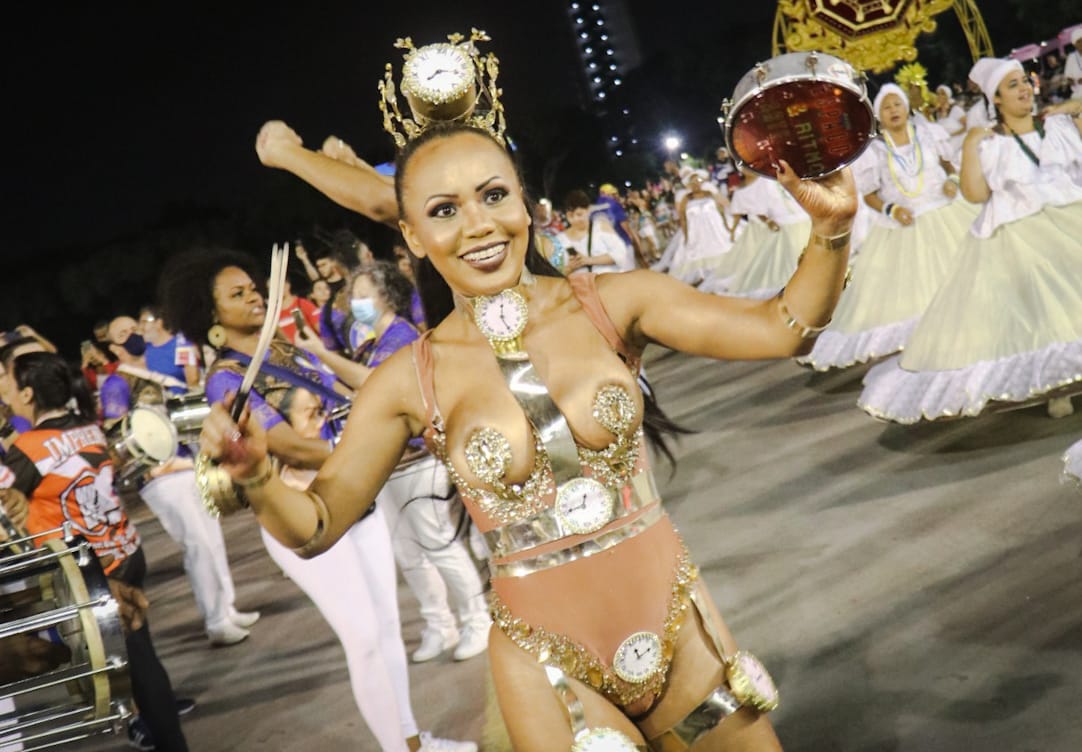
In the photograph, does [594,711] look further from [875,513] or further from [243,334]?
[875,513]

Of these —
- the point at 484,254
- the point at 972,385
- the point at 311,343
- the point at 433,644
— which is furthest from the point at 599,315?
the point at 972,385

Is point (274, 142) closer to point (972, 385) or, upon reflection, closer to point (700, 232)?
point (972, 385)

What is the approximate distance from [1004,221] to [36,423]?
19.0 ft

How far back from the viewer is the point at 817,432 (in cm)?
789

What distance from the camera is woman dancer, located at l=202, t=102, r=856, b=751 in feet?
7.57

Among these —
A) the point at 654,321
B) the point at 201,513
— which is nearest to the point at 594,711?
the point at 654,321

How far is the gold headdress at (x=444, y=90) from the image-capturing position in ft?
8.29

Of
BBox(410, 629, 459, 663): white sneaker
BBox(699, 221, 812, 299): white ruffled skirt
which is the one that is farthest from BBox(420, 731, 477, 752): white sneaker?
BBox(699, 221, 812, 299): white ruffled skirt

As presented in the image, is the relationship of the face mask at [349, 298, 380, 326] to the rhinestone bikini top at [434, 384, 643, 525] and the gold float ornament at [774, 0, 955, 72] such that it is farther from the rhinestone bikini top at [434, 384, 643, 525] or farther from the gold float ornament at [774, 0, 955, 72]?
the gold float ornament at [774, 0, 955, 72]

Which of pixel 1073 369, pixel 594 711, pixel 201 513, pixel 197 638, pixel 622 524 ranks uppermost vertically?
pixel 622 524

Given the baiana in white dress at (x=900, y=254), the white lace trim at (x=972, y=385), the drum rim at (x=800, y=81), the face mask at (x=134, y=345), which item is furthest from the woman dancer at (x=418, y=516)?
the baiana in white dress at (x=900, y=254)

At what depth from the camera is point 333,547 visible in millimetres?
3969

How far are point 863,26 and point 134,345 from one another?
7.17 meters

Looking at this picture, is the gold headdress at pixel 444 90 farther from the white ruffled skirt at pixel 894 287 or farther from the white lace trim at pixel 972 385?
the white ruffled skirt at pixel 894 287
